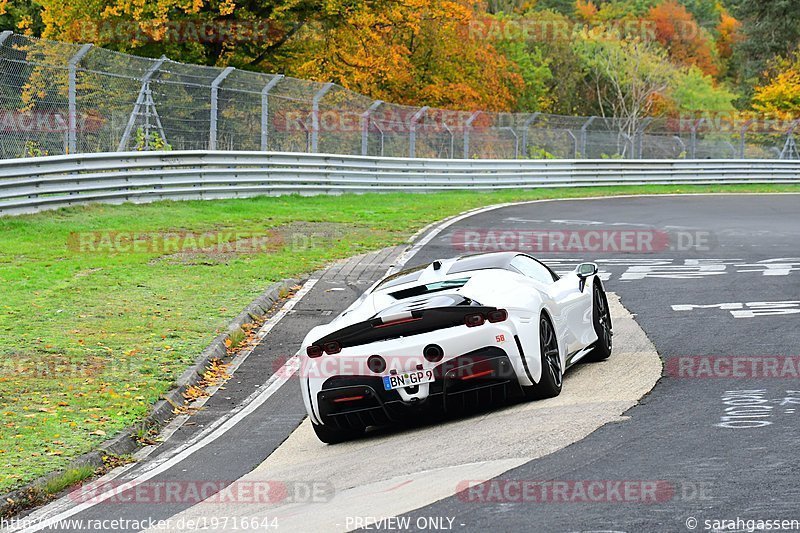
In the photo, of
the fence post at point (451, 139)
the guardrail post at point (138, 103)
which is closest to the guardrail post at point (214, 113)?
the guardrail post at point (138, 103)

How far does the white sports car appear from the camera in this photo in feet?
26.9

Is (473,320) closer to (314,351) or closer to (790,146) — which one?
(314,351)

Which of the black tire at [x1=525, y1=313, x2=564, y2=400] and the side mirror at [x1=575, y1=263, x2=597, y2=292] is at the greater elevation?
the side mirror at [x1=575, y1=263, x2=597, y2=292]

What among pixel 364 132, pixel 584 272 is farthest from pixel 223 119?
pixel 584 272

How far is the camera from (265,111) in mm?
28359

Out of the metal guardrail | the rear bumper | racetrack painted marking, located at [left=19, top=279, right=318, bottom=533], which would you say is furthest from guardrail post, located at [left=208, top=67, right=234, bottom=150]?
the rear bumper

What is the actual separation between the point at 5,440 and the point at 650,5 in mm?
95301

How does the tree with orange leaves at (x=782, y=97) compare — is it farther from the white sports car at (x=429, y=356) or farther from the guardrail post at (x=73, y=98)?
the white sports car at (x=429, y=356)

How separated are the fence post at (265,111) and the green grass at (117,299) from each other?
7.24ft

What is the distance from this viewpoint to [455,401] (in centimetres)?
827

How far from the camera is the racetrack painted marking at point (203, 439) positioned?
729 cm

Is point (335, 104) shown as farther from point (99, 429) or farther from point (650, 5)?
point (650, 5)

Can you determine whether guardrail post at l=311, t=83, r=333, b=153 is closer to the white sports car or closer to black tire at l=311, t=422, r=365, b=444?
the white sports car

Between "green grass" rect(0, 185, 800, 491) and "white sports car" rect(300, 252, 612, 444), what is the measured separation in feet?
5.98
